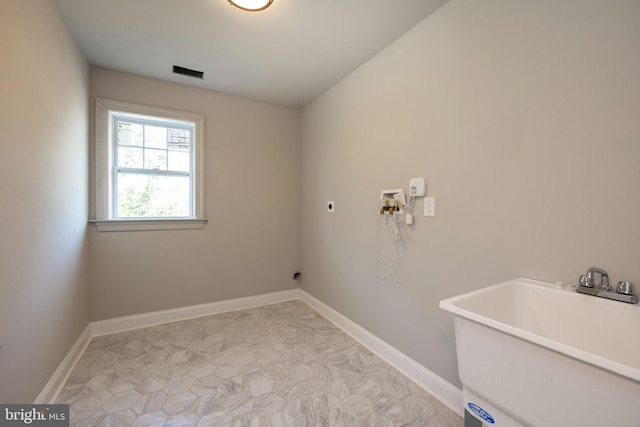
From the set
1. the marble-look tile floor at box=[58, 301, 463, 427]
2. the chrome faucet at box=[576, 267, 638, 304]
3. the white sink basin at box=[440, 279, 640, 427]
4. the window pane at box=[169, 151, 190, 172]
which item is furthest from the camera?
the window pane at box=[169, 151, 190, 172]

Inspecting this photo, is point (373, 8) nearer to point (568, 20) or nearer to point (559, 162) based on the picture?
point (568, 20)

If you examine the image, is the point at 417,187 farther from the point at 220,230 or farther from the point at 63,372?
the point at 63,372

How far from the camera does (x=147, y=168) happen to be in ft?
9.12

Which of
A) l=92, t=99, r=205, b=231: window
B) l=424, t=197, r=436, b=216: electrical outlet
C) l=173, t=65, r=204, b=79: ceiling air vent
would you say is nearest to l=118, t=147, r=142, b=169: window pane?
l=92, t=99, r=205, b=231: window

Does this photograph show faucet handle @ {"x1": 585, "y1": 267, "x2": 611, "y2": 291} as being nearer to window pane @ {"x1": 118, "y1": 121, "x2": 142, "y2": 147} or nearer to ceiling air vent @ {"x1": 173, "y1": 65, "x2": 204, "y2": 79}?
ceiling air vent @ {"x1": 173, "y1": 65, "x2": 204, "y2": 79}

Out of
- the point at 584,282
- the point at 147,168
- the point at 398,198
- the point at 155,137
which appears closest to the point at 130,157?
the point at 147,168

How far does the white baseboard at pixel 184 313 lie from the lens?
2561 mm

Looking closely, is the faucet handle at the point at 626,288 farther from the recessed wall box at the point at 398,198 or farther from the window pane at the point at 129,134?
the window pane at the point at 129,134

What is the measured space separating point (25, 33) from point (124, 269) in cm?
199

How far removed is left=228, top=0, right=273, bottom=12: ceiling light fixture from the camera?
1.64m

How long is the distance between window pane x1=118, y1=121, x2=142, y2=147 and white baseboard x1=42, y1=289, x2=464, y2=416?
176cm

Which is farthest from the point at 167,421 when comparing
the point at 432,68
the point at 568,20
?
the point at 568,20

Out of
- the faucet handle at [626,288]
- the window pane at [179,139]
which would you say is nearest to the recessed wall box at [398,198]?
the faucet handle at [626,288]

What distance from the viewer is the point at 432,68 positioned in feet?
5.83
